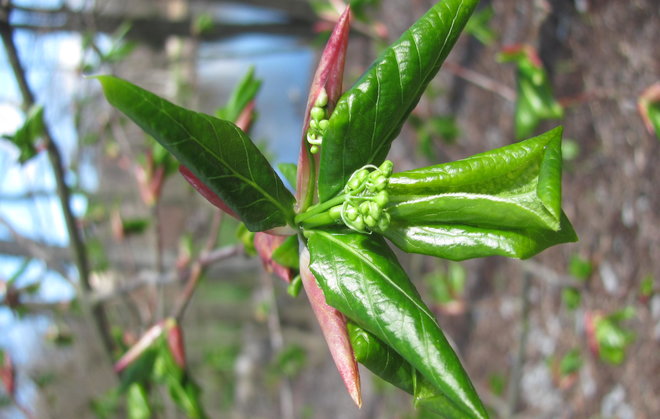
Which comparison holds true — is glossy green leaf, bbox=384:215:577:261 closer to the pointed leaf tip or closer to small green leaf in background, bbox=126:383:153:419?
the pointed leaf tip

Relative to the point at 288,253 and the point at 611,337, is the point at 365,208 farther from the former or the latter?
the point at 611,337

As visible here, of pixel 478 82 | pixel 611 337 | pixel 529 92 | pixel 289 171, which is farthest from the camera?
pixel 478 82

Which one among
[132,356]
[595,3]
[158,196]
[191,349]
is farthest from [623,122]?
[191,349]

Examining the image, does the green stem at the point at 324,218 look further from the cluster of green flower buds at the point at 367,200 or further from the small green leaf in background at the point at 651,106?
the small green leaf in background at the point at 651,106

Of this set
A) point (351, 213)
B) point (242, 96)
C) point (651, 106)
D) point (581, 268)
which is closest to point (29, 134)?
point (242, 96)

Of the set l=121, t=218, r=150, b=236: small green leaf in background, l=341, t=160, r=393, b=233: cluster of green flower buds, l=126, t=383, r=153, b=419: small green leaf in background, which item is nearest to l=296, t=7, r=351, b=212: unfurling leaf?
l=341, t=160, r=393, b=233: cluster of green flower buds

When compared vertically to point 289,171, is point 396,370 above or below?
below

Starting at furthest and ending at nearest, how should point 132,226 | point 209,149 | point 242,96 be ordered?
point 132,226, point 242,96, point 209,149

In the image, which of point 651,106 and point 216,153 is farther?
point 651,106
